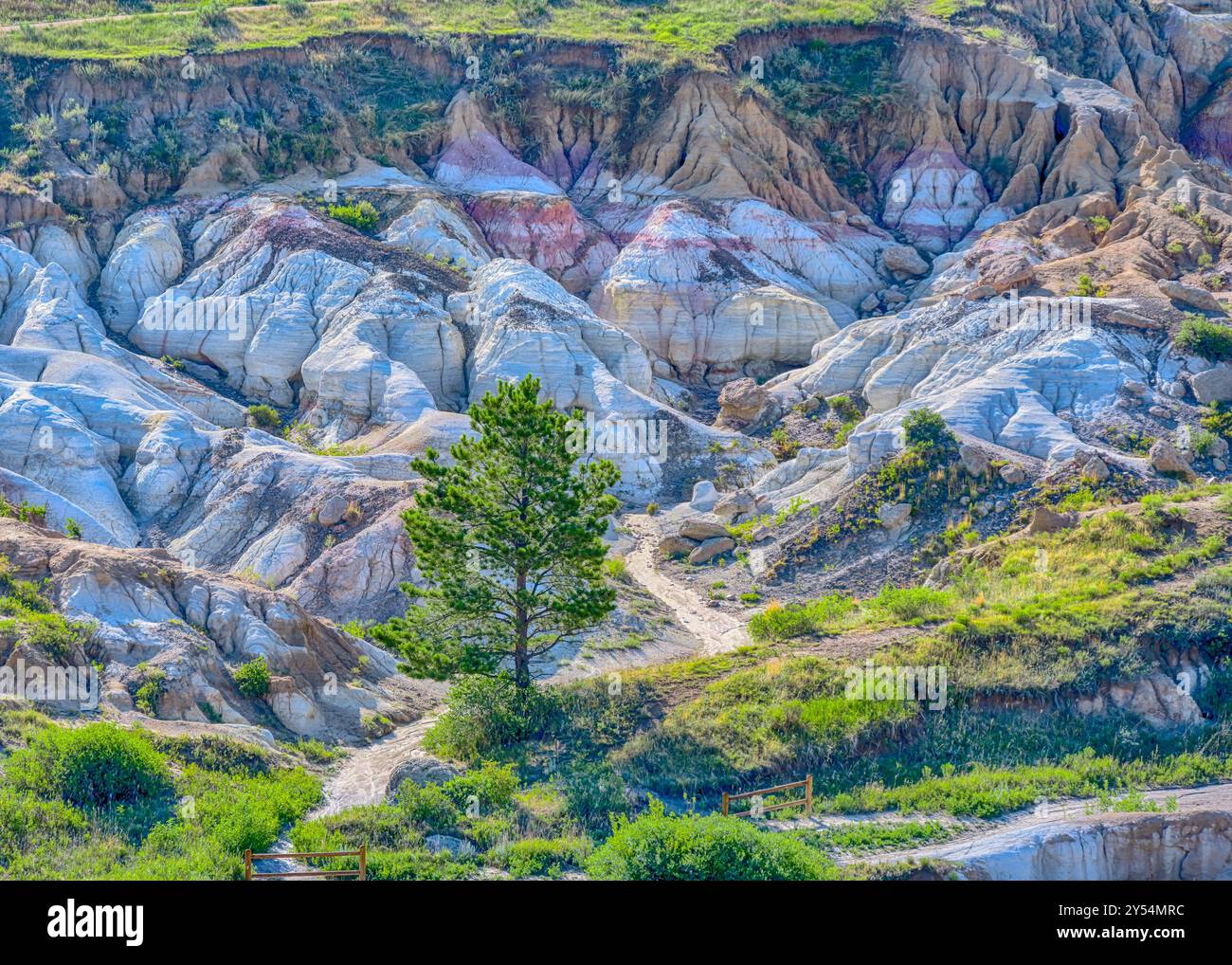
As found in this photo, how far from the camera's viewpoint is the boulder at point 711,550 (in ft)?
138

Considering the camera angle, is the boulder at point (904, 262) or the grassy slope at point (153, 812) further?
the boulder at point (904, 262)

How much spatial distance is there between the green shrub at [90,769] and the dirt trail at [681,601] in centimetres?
1463

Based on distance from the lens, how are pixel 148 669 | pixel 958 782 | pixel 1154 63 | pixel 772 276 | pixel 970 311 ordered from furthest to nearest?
pixel 1154 63
pixel 772 276
pixel 970 311
pixel 148 669
pixel 958 782

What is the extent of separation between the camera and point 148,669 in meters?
26.5

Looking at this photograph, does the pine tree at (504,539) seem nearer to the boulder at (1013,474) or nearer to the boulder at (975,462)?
the boulder at (975,462)

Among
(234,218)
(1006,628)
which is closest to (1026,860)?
(1006,628)

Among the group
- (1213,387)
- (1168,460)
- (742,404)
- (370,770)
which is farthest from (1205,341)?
(370,770)

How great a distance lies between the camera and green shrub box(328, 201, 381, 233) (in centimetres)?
5912

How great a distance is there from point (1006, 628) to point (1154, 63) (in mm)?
61196

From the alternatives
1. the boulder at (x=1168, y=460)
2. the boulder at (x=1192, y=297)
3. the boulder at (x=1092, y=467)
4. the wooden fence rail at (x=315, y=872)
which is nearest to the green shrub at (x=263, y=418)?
the boulder at (x=1092, y=467)

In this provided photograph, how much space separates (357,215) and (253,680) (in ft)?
115

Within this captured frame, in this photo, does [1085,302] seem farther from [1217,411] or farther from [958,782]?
[958,782]

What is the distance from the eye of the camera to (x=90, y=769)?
859 inches

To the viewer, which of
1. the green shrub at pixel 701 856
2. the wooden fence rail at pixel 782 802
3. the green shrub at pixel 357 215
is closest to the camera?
the green shrub at pixel 701 856
